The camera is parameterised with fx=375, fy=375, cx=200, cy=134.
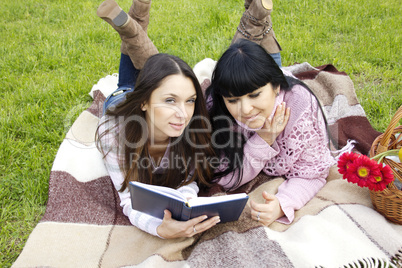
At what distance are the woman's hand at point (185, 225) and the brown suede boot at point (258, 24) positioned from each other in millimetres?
1593

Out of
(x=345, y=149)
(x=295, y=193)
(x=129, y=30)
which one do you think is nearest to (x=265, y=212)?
(x=295, y=193)

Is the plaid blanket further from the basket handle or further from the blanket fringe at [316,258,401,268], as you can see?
the basket handle

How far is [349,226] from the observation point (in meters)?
1.91

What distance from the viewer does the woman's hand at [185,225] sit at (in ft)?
5.94

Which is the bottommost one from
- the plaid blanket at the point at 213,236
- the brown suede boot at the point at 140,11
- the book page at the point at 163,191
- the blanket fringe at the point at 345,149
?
the plaid blanket at the point at 213,236

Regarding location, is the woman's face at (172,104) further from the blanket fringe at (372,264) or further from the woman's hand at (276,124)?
the blanket fringe at (372,264)

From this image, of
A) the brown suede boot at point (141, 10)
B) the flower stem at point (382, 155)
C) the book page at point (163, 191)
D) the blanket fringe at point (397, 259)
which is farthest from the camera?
the brown suede boot at point (141, 10)

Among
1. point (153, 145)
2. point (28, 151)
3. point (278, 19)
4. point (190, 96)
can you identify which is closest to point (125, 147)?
point (153, 145)

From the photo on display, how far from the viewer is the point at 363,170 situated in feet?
5.92

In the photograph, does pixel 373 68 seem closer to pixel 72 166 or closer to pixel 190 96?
pixel 190 96

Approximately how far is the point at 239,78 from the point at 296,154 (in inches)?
23.0

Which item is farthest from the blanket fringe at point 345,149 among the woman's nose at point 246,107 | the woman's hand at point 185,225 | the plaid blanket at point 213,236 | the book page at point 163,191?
the book page at point 163,191

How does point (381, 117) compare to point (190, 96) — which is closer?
point (190, 96)

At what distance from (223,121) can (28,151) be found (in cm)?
149
